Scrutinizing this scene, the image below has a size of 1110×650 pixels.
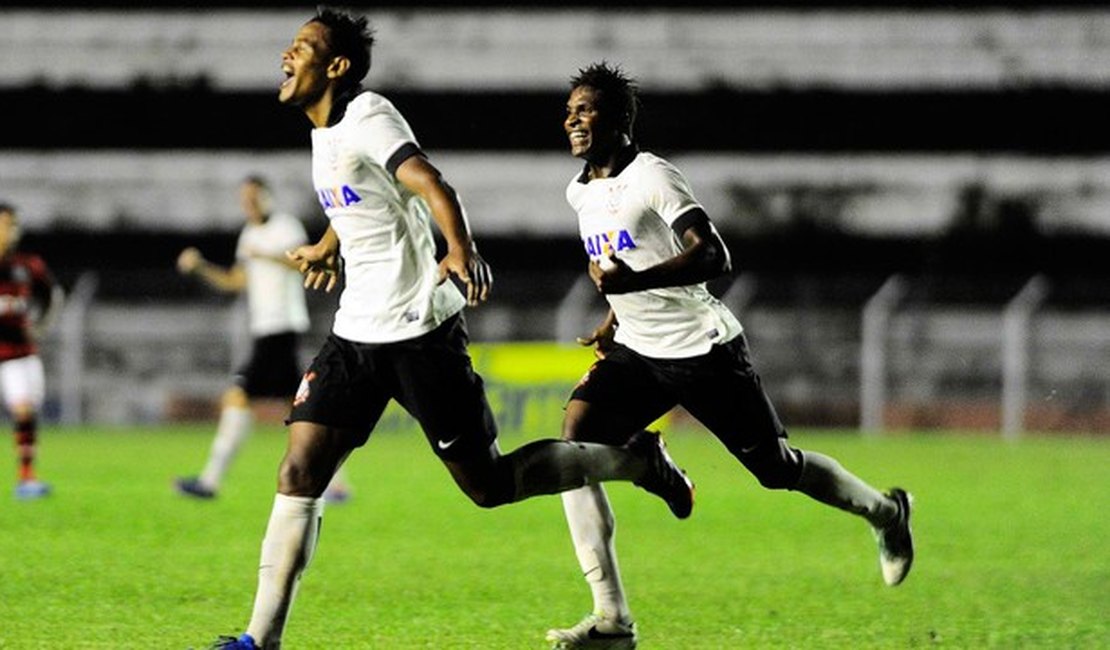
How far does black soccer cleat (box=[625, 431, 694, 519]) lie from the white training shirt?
7357mm

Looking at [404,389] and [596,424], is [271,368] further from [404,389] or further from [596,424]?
[404,389]

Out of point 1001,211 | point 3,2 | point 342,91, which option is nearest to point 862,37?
point 1001,211

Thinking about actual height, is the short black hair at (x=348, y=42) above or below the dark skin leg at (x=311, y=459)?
above

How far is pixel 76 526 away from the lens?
41.1ft

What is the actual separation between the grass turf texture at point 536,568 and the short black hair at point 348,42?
2228mm

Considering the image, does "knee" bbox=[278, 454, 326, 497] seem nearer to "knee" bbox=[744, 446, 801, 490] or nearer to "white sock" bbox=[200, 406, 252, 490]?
"knee" bbox=[744, 446, 801, 490]

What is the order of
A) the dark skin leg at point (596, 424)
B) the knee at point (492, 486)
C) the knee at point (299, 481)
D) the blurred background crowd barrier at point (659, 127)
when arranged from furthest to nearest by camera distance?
the blurred background crowd barrier at point (659, 127) < the dark skin leg at point (596, 424) < the knee at point (492, 486) < the knee at point (299, 481)

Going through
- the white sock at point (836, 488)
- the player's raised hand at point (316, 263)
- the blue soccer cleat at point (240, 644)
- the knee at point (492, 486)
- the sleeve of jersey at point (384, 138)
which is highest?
the sleeve of jersey at point (384, 138)

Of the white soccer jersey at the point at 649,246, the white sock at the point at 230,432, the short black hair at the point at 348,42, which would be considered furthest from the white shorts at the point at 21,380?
the short black hair at the point at 348,42

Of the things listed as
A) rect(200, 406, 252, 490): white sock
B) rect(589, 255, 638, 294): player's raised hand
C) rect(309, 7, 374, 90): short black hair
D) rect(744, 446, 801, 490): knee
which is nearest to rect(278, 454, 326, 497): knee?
rect(589, 255, 638, 294): player's raised hand

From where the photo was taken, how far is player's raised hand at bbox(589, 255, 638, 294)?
678 centimetres

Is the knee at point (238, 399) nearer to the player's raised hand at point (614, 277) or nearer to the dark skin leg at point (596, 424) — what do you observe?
the dark skin leg at point (596, 424)

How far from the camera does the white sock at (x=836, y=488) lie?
7.77 m

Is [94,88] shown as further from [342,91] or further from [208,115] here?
[342,91]
